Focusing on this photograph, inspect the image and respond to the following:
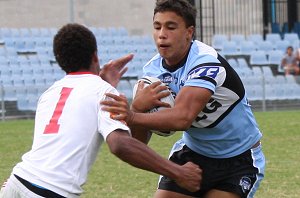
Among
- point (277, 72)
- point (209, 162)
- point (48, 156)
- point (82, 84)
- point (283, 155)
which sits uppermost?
point (82, 84)

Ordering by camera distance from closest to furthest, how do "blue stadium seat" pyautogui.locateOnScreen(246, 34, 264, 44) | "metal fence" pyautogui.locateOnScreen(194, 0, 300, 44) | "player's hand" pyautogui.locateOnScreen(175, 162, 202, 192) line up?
"player's hand" pyautogui.locateOnScreen(175, 162, 202, 192)
"blue stadium seat" pyautogui.locateOnScreen(246, 34, 264, 44)
"metal fence" pyautogui.locateOnScreen(194, 0, 300, 44)

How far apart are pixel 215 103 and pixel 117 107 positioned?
3.59 ft

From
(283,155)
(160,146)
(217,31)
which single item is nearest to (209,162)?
(283,155)

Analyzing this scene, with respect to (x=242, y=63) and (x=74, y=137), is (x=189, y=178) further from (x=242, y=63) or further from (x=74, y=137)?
(x=242, y=63)

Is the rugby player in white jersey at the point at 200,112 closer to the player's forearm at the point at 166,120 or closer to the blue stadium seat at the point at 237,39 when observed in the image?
the player's forearm at the point at 166,120

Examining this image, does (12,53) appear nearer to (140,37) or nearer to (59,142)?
(140,37)

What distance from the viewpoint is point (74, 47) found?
17.6ft

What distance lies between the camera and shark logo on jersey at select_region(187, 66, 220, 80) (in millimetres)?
6023

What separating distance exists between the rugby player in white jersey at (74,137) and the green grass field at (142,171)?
207 inches

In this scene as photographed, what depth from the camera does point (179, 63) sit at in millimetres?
6285

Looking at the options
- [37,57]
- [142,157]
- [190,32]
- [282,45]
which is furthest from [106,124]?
[282,45]

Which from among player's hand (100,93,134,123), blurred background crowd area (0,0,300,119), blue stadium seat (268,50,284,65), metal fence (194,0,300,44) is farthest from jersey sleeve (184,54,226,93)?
metal fence (194,0,300,44)

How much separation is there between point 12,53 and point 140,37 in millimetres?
4467

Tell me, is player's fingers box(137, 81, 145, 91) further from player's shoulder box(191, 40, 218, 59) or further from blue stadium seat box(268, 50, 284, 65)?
blue stadium seat box(268, 50, 284, 65)
